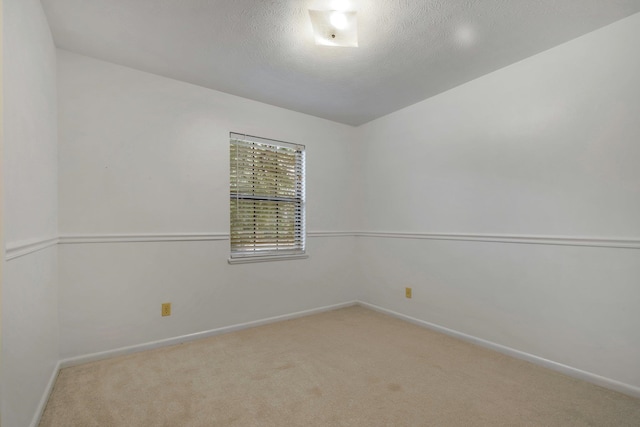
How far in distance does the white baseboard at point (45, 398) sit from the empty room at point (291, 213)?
0.08 feet

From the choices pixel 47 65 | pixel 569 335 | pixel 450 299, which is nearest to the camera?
pixel 47 65

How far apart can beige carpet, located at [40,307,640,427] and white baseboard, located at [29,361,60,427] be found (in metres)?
0.04

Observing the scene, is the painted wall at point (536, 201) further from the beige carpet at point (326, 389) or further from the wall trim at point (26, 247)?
the wall trim at point (26, 247)

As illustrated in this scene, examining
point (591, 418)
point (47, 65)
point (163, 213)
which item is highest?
A: point (47, 65)

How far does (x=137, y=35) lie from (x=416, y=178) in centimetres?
258

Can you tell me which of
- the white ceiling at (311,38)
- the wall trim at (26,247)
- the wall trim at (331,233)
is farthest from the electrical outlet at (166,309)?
the white ceiling at (311,38)

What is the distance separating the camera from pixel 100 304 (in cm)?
227

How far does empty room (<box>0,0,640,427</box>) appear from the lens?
1674mm

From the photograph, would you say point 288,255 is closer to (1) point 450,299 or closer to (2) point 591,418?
(1) point 450,299

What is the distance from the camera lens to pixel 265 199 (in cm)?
316

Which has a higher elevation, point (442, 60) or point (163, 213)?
point (442, 60)

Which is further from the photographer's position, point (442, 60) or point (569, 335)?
point (442, 60)

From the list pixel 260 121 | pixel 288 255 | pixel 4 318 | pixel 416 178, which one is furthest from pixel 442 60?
pixel 4 318

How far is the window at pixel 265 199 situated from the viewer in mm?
2967
